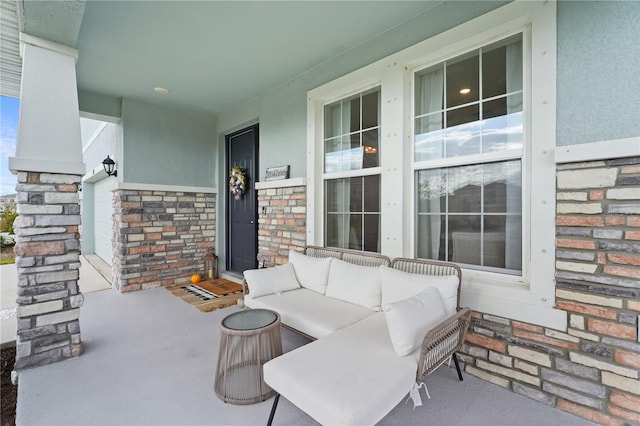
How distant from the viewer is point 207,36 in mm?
2980

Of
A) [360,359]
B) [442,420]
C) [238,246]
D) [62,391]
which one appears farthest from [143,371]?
[238,246]

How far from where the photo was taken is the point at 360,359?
170cm

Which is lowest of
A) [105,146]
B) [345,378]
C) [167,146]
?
[345,378]

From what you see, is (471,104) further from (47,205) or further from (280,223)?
(47,205)

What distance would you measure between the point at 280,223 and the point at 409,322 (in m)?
2.68

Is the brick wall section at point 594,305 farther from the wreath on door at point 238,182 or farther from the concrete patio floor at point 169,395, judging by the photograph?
the wreath on door at point 238,182

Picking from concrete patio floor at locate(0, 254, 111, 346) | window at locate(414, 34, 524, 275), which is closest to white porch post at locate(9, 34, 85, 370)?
concrete patio floor at locate(0, 254, 111, 346)

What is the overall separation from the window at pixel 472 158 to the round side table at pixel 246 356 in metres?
1.59

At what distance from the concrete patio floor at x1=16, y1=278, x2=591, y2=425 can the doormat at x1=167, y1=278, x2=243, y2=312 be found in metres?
0.88

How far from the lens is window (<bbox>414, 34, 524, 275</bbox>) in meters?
2.28

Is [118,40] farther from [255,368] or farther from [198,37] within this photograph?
[255,368]

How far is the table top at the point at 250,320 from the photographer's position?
207cm

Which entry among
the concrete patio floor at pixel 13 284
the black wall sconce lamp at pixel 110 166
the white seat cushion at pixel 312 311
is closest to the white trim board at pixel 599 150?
the white seat cushion at pixel 312 311

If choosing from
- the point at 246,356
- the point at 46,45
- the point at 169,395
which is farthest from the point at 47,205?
the point at 246,356
